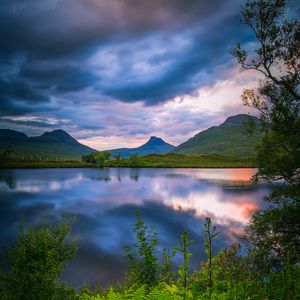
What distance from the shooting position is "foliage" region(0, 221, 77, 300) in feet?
33.0

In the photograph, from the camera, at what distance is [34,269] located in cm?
1087

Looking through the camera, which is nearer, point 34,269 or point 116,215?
point 34,269

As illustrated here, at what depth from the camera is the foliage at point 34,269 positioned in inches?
396

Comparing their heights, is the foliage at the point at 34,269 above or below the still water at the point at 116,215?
above

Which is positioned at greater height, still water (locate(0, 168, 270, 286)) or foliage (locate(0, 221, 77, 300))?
foliage (locate(0, 221, 77, 300))

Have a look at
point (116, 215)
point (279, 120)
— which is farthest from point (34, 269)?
point (116, 215)

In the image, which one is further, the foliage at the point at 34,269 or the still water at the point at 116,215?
the still water at the point at 116,215

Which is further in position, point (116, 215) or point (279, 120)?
point (116, 215)

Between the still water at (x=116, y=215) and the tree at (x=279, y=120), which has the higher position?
the tree at (x=279, y=120)

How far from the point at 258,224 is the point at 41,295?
17.1 meters

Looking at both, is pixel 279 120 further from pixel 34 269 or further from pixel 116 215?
pixel 116 215

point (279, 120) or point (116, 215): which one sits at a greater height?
point (279, 120)

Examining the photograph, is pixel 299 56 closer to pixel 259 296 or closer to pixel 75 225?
pixel 259 296

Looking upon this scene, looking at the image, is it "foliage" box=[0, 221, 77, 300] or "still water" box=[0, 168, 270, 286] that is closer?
"foliage" box=[0, 221, 77, 300]
